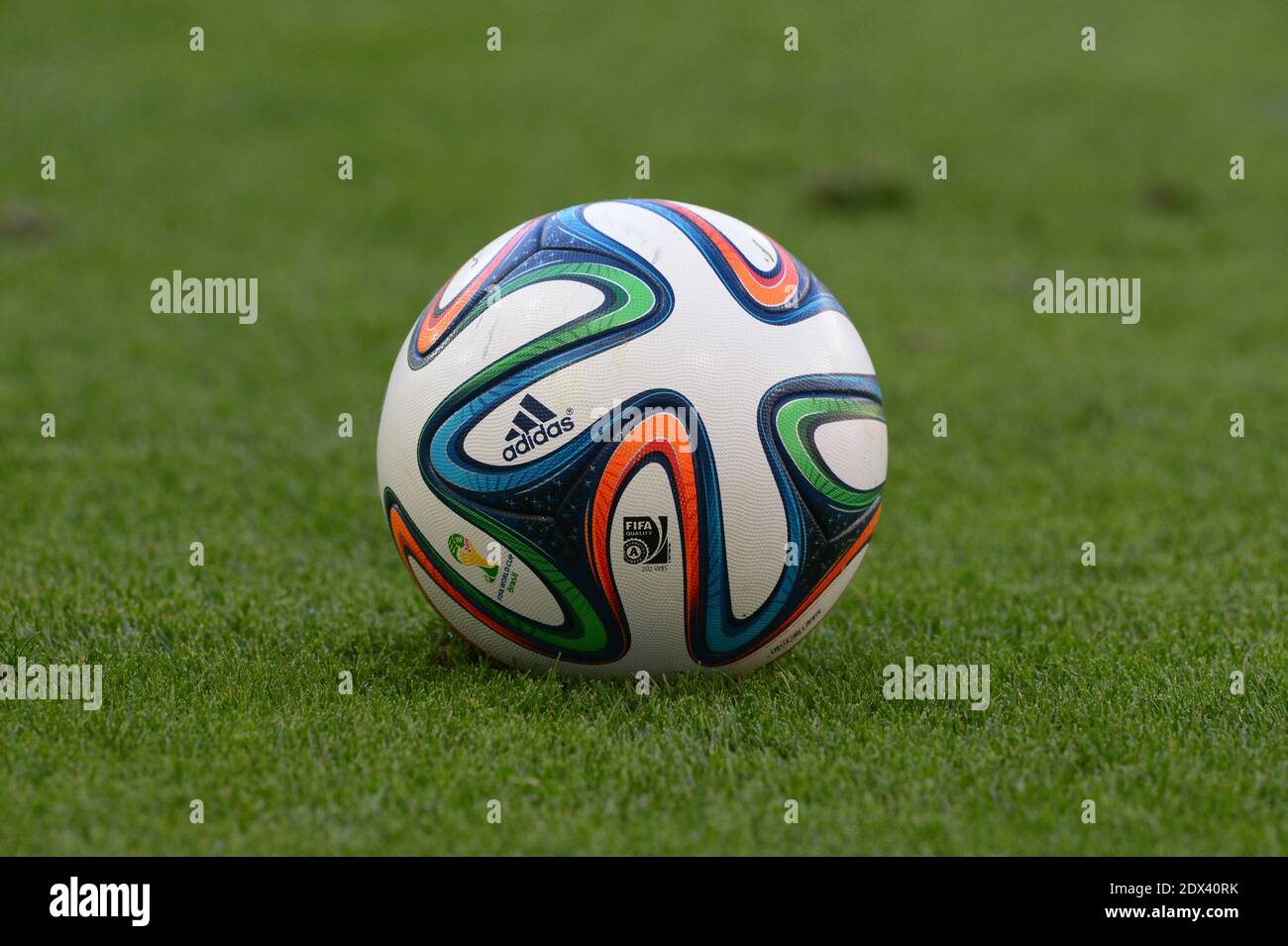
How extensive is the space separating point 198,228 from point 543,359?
8966 millimetres

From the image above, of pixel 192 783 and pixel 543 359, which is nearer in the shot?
pixel 192 783

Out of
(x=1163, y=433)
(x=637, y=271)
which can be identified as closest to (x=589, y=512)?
(x=637, y=271)

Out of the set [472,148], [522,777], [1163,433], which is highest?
[472,148]

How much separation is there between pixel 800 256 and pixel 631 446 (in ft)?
26.8

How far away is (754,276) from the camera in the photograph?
478 cm

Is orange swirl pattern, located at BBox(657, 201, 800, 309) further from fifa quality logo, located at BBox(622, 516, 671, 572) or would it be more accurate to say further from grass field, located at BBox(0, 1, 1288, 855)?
grass field, located at BBox(0, 1, 1288, 855)

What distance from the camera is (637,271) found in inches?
183

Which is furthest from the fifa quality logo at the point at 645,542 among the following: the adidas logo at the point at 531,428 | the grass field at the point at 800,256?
the grass field at the point at 800,256

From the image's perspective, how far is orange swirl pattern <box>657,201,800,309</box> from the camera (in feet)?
15.6

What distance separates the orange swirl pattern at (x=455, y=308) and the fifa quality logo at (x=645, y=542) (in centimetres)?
93

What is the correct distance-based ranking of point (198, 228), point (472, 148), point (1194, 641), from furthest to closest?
point (472, 148), point (198, 228), point (1194, 641)

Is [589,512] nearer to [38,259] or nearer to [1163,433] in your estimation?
[1163,433]

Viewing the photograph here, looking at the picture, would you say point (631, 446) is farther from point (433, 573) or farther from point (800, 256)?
point (800, 256)

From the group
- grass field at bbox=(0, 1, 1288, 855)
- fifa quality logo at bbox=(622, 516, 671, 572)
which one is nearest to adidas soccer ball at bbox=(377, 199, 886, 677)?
fifa quality logo at bbox=(622, 516, 671, 572)
